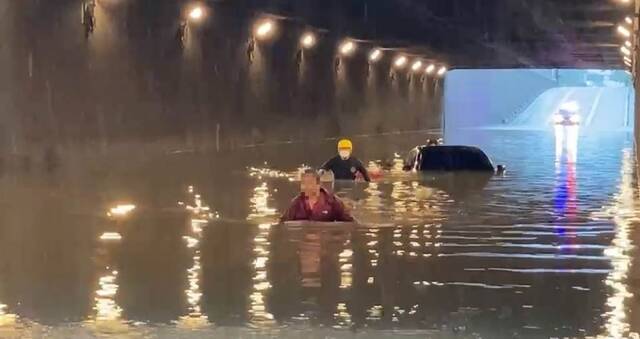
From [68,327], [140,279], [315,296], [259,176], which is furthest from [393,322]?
[259,176]

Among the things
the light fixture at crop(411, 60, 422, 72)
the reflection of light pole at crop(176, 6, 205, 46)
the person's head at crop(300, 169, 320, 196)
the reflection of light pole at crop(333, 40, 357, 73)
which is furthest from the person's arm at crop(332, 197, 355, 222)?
the light fixture at crop(411, 60, 422, 72)

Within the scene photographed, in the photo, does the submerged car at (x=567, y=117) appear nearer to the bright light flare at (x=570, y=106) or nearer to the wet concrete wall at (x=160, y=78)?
the bright light flare at (x=570, y=106)

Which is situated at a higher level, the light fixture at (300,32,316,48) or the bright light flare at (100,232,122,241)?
the light fixture at (300,32,316,48)

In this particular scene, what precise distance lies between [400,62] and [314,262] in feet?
173

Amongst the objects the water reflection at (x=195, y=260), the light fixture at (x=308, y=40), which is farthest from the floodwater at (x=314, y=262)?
the light fixture at (x=308, y=40)

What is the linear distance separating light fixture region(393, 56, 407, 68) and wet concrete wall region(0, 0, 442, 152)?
10.0 m

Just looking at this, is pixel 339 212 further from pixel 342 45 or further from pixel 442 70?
pixel 442 70

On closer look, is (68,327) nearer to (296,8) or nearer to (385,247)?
(385,247)

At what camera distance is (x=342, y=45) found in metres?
49.3

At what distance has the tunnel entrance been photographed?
82812 millimetres

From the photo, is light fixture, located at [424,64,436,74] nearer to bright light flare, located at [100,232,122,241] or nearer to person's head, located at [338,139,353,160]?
person's head, located at [338,139,353,160]

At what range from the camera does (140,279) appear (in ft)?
31.5

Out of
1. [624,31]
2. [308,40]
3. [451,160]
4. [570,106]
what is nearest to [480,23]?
[624,31]

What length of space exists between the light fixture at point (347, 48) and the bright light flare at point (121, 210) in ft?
111
